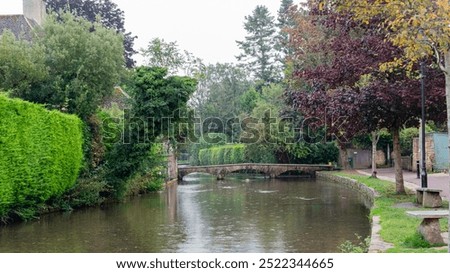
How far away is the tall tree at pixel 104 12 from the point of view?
130ft

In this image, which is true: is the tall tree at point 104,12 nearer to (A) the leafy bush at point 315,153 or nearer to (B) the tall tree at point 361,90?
(A) the leafy bush at point 315,153

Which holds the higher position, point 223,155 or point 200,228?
point 223,155

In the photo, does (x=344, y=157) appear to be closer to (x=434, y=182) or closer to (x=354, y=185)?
(x=354, y=185)

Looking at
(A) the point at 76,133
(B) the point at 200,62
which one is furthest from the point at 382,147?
(A) the point at 76,133

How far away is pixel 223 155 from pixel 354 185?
29.6 metres

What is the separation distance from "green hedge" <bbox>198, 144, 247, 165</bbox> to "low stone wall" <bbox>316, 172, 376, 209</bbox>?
11.7 m

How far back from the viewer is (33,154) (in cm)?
1797

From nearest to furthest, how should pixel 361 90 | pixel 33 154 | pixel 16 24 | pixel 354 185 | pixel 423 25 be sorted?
pixel 423 25 → pixel 361 90 → pixel 33 154 → pixel 354 185 → pixel 16 24

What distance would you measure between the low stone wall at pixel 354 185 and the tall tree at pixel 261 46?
60.0ft

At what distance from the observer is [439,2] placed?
7.11m

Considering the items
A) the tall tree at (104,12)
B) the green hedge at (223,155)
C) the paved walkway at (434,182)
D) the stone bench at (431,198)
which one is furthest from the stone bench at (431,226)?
the green hedge at (223,155)

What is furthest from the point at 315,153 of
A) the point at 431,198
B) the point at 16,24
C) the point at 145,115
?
the point at 431,198

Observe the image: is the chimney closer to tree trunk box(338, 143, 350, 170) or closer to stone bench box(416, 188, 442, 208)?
tree trunk box(338, 143, 350, 170)

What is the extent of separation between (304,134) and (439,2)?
1516 inches
